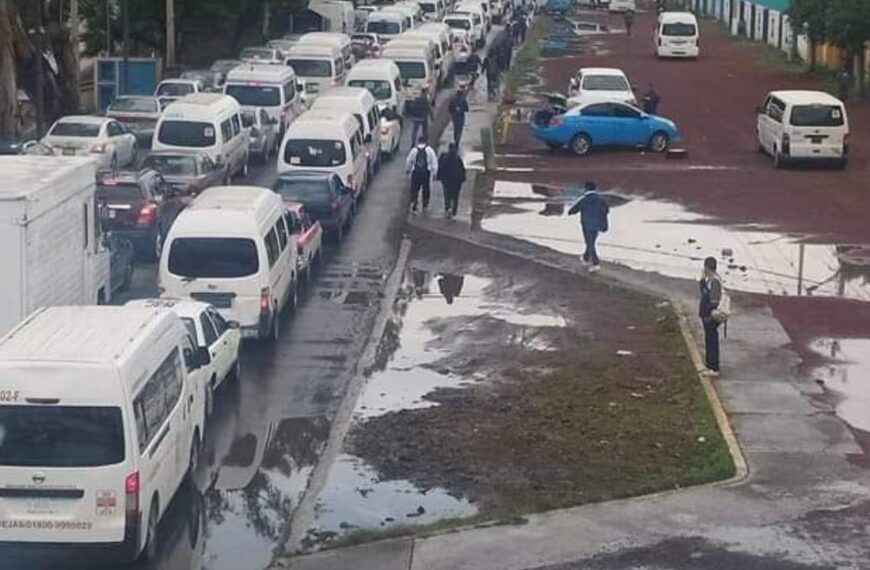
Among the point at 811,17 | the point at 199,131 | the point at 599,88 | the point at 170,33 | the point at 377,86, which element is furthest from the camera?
the point at 170,33

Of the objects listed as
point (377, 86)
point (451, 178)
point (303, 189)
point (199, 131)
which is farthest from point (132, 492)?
point (377, 86)

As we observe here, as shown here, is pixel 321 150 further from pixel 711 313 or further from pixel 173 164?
pixel 711 313

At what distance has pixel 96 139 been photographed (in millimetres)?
41281

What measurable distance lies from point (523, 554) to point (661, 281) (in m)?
14.1

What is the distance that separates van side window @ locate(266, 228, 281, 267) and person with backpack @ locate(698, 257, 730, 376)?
5704 millimetres

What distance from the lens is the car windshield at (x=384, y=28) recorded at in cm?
7281

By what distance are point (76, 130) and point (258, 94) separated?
20.0ft

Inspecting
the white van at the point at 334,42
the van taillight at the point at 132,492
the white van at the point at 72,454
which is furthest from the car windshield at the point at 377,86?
the van taillight at the point at 132,492

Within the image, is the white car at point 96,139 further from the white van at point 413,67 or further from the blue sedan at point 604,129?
the white van at point 413,67

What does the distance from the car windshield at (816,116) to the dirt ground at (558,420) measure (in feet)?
52.1

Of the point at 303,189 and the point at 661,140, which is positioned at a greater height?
the point at 303,189

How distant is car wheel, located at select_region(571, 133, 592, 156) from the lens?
46250 mm

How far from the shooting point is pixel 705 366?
23.7 metres

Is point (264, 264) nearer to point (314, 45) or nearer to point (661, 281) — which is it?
point (661, 281)
